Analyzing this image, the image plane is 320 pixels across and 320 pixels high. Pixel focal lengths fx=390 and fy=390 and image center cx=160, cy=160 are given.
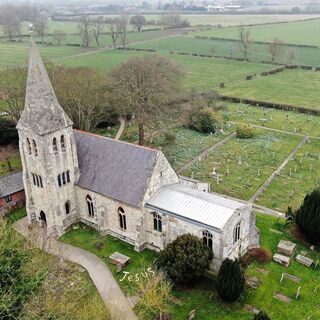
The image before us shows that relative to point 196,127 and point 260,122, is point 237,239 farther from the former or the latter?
point 260,122

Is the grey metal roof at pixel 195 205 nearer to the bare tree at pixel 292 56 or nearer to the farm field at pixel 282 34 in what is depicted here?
the bare tree at pixel 292 56

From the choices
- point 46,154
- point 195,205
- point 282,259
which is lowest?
point 282,259

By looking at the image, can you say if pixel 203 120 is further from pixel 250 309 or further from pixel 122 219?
pixel 250 309

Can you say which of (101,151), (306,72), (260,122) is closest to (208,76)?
(306,72)

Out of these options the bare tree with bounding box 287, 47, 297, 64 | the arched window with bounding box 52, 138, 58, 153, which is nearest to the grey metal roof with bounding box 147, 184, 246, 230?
the arched window with bounding box 52, 138, 58, 153

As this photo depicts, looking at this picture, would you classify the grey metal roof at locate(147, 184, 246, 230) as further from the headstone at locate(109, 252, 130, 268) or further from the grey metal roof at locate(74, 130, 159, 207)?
the headstone at locate(109, 252, 130, 268)

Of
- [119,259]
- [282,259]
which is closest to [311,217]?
[282,259]
